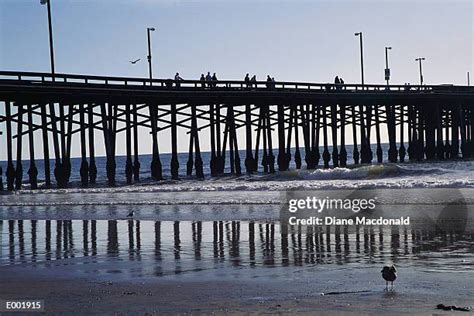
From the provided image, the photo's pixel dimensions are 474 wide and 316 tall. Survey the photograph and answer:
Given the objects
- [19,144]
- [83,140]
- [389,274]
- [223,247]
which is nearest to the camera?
[389,274]

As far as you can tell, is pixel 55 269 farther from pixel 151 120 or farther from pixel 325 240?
pixel 151 120

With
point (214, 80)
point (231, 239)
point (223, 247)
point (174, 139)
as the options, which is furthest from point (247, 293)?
point (214, 80)

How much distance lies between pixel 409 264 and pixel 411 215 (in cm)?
712

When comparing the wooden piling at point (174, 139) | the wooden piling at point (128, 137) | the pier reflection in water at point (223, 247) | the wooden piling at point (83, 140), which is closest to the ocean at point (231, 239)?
the pier reflection in water at point (223, 247)

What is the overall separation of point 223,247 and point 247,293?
14.1 feet

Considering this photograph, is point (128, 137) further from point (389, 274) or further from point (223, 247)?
point (389, 274)

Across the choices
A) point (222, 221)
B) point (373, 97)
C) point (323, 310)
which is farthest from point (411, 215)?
point (373, 97)

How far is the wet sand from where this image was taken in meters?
8.29

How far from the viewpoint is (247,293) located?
9.12 meters

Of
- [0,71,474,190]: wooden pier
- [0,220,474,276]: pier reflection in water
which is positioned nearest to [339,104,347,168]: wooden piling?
[0,71,474,190]: wooden pier

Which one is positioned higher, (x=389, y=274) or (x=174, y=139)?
(x=174, y=139)

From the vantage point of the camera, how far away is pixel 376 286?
9.34 metres

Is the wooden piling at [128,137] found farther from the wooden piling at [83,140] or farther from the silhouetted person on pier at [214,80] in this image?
the silhouetted person on pier at [214,80]

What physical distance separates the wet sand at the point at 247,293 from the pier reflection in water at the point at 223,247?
0.87m
